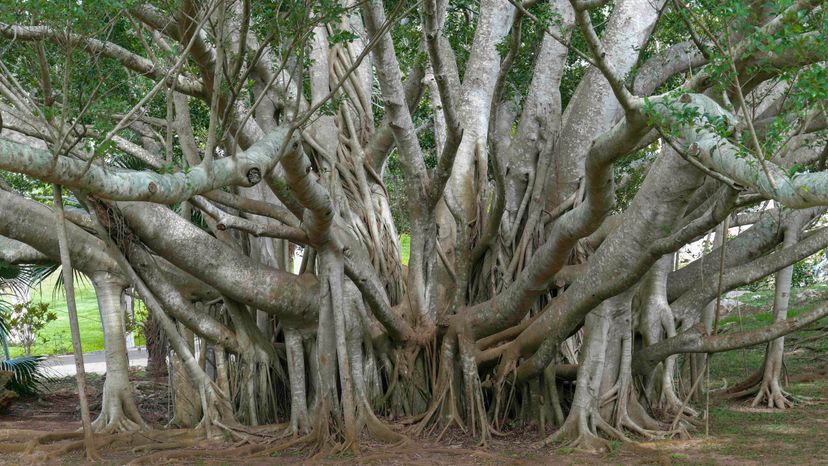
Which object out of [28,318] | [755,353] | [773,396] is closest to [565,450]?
[773,396]

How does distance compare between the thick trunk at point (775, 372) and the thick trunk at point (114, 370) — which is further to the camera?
the thick trunk at point (775, 372)

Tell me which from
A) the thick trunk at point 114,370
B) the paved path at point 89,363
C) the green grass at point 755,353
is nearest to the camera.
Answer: the thick trunk at point 114,370

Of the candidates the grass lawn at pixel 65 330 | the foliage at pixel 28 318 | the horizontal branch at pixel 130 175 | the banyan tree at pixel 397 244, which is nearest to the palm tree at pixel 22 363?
the foliage at pixel 28 318

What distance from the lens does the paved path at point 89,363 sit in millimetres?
14953

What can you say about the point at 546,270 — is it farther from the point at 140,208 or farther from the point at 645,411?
the point at 140,208

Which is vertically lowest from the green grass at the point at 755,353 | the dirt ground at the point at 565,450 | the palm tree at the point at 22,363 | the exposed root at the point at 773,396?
the dirt ground at the point at 565,450

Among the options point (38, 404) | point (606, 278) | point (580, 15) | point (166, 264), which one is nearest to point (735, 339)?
point (606, 278)

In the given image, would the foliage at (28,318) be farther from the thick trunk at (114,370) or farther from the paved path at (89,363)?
the thick trunk at (114,370)

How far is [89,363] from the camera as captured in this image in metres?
16.9

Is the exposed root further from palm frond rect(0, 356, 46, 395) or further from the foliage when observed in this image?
the foliage

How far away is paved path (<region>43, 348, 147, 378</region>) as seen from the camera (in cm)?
1495

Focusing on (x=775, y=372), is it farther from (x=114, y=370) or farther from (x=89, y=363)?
(x=89, y=363)

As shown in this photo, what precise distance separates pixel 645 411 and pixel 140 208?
4.78 m

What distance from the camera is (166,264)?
823 centimetres
